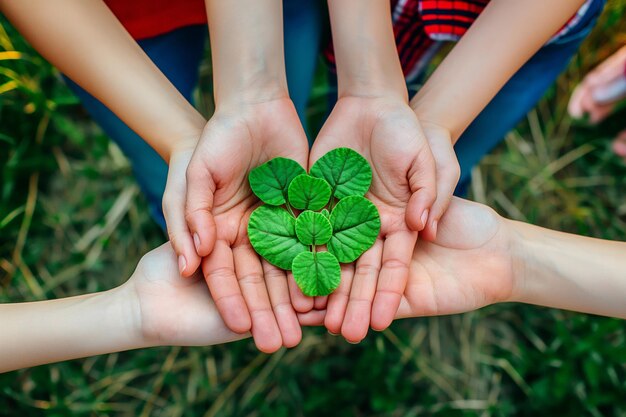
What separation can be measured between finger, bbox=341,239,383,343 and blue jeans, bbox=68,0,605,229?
0.57 metres

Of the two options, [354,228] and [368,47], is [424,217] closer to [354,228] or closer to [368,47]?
[354,228]

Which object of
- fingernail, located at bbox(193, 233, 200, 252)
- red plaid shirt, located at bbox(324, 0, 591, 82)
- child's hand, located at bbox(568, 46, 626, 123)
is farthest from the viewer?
child's hand, located at bbox(568, 46, 626, 123)

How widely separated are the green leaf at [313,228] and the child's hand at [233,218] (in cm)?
8

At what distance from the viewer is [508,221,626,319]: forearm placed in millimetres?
1167

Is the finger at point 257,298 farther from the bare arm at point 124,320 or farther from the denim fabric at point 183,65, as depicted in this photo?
the denim fabric at point 183,65

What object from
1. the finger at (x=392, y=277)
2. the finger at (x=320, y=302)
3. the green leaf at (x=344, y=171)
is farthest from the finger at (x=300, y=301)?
the green leaf at (x=344, y=171)

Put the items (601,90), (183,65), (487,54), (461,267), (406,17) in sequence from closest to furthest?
1. (461,267)
2. (487,54)
3. (406,17)
4. (183,65)
5. (601,90)

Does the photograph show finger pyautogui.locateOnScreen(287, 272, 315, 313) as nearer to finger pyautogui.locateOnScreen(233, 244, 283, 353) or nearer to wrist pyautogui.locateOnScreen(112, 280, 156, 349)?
finger pyautogui.locateOnScreen(233, 244, 283, 353)

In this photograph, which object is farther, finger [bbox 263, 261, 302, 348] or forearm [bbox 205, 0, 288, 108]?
forearm [bbox 205, 0, 288, 108]

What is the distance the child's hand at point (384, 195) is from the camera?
107 cm

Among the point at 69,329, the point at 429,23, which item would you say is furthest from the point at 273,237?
the point at 429,23

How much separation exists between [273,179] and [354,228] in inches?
7.2

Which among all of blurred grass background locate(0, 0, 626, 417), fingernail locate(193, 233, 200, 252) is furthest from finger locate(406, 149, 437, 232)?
blurred grass background locate(0, 0, 626, 417)

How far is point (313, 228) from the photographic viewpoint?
1.15 m
